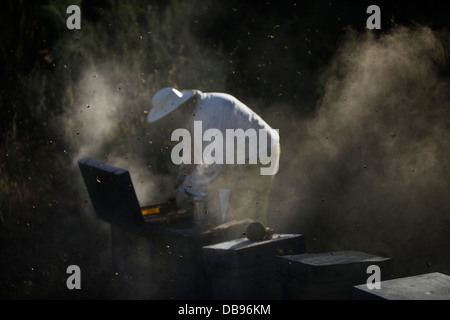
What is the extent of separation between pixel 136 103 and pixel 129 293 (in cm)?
367

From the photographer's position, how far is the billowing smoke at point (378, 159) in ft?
16.9

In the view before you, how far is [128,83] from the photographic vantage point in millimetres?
7145

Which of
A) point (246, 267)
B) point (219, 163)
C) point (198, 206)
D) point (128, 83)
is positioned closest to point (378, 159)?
point (219, 163)

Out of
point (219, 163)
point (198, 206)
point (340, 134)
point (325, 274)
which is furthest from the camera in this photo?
point (340, 134)

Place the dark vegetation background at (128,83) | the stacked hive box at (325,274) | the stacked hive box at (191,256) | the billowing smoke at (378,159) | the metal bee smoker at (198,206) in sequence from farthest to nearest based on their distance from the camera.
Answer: the dark vegetation background at (128,83) < the billowing smoke at (378,159) < the metal bee smoker at (198,206) < the stacked hive box at (191,256) < the stacked hive box at (325,274)

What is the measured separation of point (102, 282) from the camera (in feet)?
14.9

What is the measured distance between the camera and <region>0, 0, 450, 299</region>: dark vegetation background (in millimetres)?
5617

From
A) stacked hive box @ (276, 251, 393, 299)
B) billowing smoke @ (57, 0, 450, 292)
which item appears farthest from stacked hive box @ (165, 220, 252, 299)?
billowing smoke @ (57, 0, 450, 292)

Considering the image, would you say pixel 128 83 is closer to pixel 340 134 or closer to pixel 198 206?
pixel 340 134

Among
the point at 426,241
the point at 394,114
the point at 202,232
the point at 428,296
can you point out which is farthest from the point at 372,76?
the point at 428,296

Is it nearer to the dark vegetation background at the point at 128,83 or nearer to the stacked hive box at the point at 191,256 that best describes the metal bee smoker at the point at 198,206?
the stacked hive box at the point at 191,256

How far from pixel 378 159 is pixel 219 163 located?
246 cm

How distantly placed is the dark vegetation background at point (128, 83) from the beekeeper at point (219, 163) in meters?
1.10

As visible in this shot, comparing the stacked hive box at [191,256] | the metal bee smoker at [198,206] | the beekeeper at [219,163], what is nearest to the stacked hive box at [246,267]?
the stacked hive box at [191,256]
